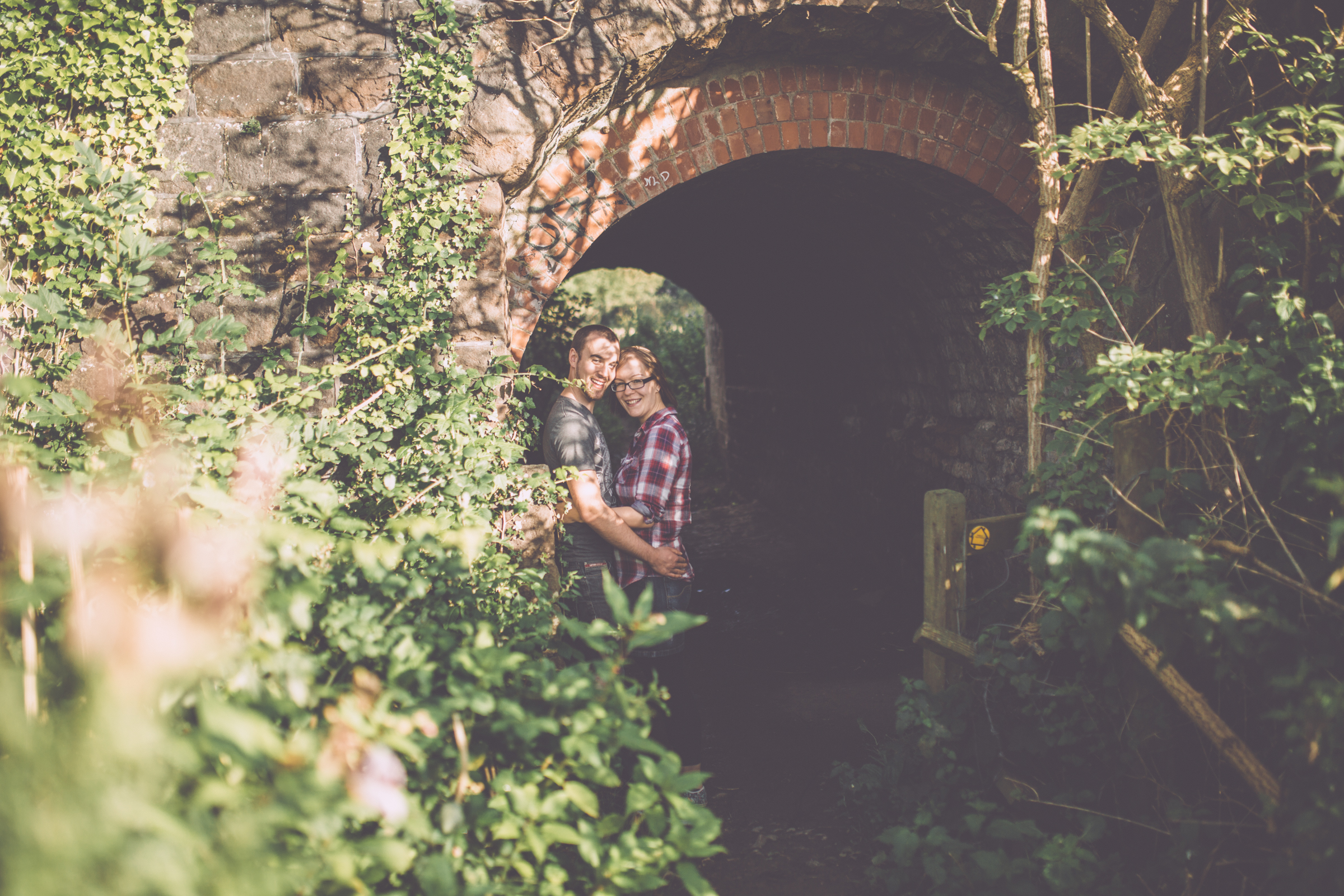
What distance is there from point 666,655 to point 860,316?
3726 millimetres

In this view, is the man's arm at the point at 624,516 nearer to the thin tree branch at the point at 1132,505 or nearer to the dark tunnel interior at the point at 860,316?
the thin tree branch at the point at 1132,505

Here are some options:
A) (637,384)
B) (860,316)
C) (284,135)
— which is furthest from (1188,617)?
(860,316)

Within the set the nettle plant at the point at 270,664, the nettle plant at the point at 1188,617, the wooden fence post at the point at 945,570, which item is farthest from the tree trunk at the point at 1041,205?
the nettle plant at the point at 270,664

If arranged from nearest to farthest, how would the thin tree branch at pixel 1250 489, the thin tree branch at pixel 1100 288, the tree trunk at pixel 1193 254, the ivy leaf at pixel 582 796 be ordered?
the ivy leaf at pixel 582 796 → the thin tree branch at pixel 1250 489 → the thin tree branch at pixel 1100 288 → the tree trunk at pixel 1193 254

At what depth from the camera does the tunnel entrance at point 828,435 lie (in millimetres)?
3709

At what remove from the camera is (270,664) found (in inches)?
52.9

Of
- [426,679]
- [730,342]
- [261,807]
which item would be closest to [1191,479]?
[426,679]

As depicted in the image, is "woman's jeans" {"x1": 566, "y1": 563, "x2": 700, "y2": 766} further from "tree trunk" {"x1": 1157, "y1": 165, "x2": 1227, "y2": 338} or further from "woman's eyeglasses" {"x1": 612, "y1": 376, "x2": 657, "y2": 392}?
"tree trunk" {"x1": 1157, "y1": 165, "x2": 1227, "y2": 338}

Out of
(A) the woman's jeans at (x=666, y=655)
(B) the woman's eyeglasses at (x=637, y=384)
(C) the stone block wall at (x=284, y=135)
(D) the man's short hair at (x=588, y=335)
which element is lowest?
(A) the woman's jeans at (x=666, y=655)

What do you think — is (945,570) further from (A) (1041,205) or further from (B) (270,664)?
(B) (270,664)

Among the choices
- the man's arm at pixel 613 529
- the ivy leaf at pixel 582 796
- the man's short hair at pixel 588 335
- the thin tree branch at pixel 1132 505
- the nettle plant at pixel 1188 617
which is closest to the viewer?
the ivy leaf at pixel 582 796

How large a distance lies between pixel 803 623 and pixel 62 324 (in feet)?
15.4

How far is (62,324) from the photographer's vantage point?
2055mm

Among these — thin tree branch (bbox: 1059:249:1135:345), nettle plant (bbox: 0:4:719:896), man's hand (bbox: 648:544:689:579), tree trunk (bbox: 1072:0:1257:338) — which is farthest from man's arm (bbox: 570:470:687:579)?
tree trunk (bbox: 1072:0:1257:338)
